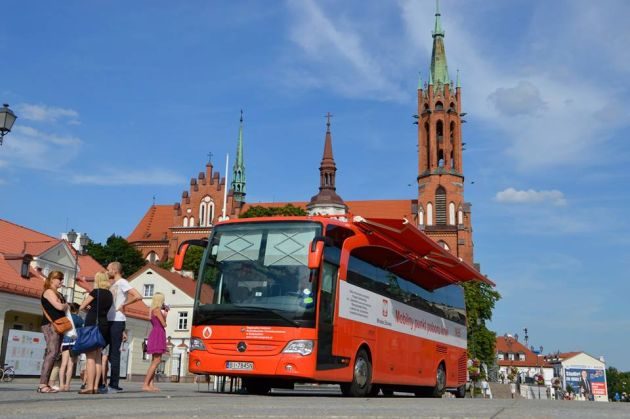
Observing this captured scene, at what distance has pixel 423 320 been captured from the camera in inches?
684

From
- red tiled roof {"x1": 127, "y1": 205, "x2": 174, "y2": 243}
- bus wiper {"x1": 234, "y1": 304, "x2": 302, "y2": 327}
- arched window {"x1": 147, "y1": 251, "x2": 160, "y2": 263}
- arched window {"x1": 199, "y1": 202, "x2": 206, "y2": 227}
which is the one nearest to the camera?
bus wiper {"x1": 234, "y1": 304, "x2": 302, "y2": 327}

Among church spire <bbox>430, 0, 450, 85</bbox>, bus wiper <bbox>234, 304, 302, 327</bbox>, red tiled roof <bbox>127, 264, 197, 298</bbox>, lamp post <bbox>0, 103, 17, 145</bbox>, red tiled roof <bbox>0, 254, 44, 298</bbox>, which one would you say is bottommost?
bus wiper <bbox>234, 304, 302, 327</bbox>

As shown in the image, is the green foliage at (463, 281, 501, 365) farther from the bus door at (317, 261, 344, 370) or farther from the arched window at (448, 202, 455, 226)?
the bus door at (317, 261, 344, 370)

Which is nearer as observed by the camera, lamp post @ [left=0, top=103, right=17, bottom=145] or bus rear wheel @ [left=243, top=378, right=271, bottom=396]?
bus rear wheel @ [left=243, top=378, right=271, bottom=396]

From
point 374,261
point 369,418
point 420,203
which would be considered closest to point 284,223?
point 374,261

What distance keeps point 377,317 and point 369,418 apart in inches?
324

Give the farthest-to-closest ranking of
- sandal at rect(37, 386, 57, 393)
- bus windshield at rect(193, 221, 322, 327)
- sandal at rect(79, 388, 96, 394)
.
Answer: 1. bus windshield at rect(193, 221, 322, 327)
2. sandal at rect(37, 386, 57, 393)
3. sandal at rect(79, 388, 96, 394)

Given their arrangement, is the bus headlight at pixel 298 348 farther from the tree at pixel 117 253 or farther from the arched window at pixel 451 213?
the arched window at pixel 451 213

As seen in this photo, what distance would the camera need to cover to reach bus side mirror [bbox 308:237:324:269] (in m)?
11.5

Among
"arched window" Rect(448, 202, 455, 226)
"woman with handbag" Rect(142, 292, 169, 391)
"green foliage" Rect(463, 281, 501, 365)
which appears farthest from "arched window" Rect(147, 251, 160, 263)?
"woman with handbag" Rect(142, 292, 169, 391)

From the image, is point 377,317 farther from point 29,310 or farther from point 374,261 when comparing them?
point 29,310

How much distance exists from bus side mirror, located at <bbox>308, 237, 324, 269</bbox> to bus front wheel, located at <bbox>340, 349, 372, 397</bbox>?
252 cm

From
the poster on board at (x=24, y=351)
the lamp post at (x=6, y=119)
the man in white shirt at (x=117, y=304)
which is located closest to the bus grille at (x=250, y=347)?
the man in white shirt at (x=117, y=304)

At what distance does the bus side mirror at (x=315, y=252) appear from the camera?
11492 millimetres
